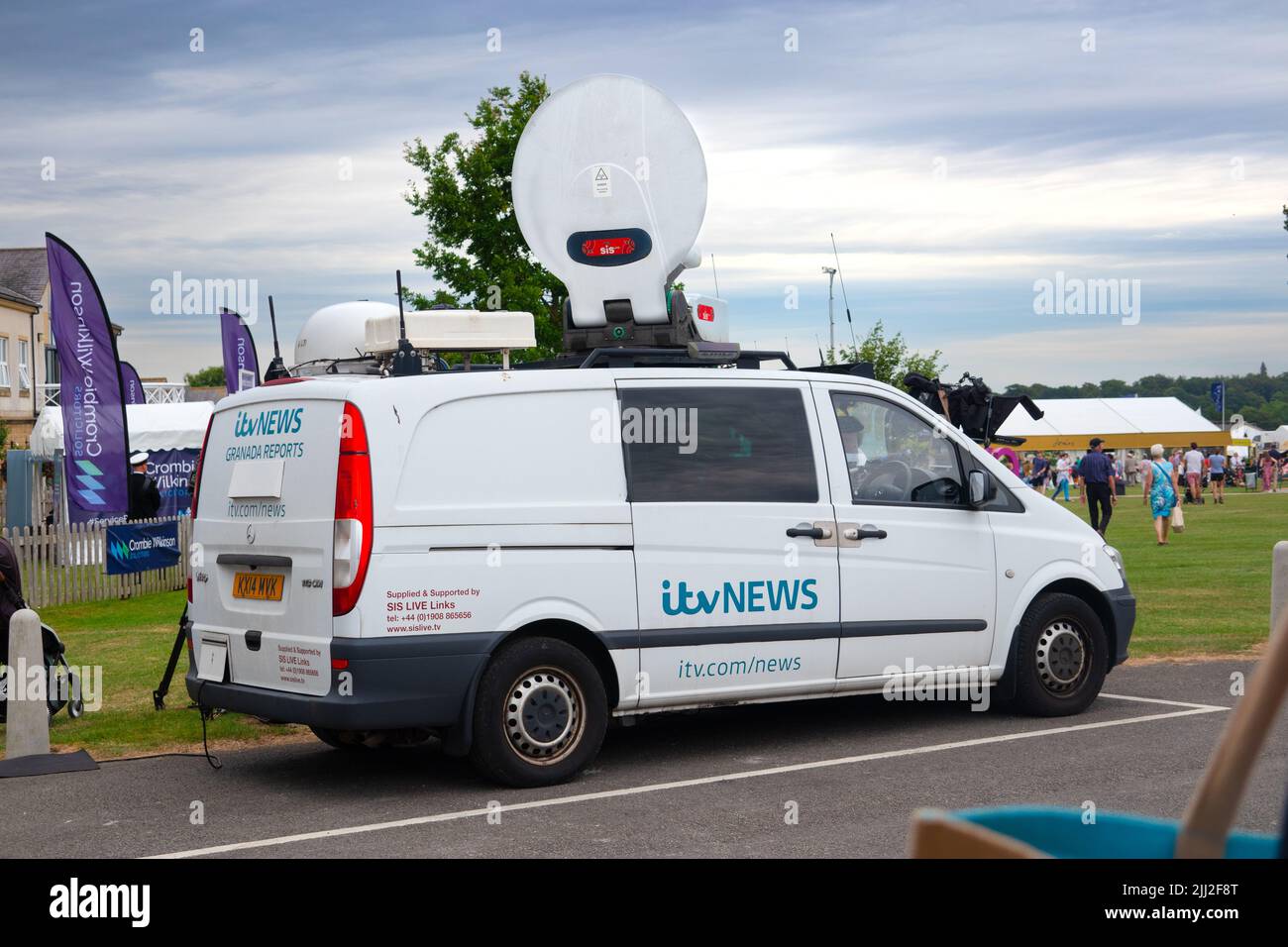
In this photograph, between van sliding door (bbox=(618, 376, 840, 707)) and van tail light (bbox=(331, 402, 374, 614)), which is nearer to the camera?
van tail light (bbox=(331, 402, 374, 614))

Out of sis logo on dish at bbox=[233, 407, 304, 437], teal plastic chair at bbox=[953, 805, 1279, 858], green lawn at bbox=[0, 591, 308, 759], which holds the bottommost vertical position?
green lawn at bbox=[0, 591, 308, 759]

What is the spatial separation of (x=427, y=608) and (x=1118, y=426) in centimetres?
7145

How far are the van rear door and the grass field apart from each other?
67.5 inches

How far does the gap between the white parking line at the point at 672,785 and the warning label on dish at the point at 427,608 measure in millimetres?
900

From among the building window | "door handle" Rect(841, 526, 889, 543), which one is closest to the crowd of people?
"door handle" Rect(841, 526, 889, 543)

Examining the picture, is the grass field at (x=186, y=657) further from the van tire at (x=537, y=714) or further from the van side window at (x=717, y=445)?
the van side window at (x=717, y=445)

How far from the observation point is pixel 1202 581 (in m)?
18.0

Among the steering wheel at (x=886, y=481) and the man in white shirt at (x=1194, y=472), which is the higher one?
the steering wheel at (x=886, y=481)

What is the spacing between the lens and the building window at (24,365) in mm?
56094

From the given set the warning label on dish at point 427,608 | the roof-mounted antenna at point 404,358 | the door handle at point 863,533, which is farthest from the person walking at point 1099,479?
the warning label on dish at point 427,608

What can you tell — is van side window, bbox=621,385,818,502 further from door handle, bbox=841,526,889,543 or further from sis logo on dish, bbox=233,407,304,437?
sis logo on dish, bbox=233,407,304,437

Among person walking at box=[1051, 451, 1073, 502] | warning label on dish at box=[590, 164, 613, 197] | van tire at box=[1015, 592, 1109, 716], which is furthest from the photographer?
person walking at box=[1051, 451, 1073, 502]

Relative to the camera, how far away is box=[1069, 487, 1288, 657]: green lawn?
12711 millimetres

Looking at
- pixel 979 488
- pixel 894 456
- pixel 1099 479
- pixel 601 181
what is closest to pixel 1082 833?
pixel 894 456
